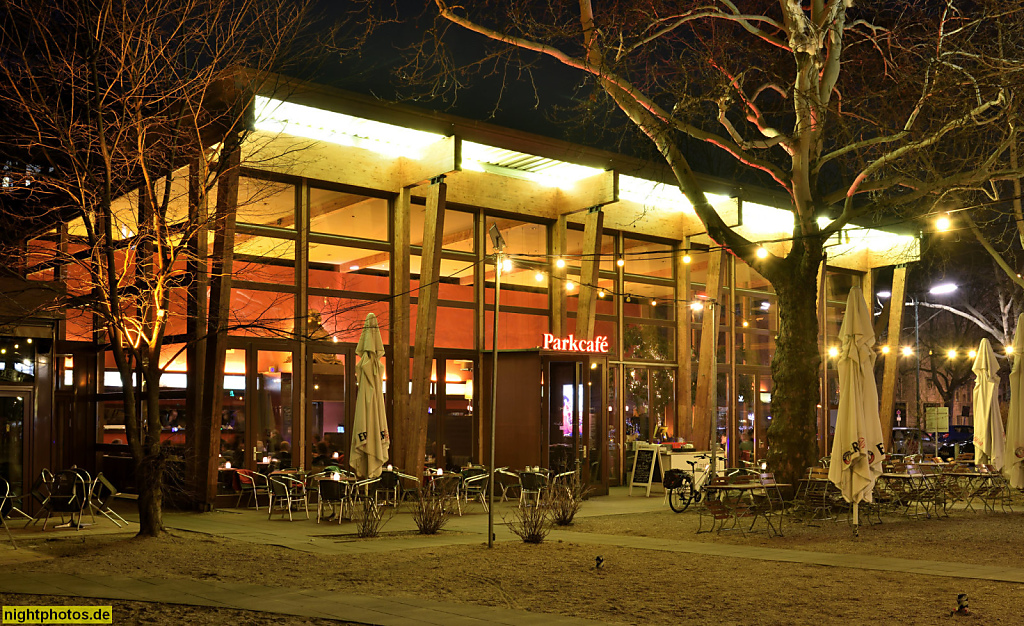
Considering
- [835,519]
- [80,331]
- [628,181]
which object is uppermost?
[628,181]

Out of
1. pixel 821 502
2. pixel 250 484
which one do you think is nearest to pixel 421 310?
pixel 250 484

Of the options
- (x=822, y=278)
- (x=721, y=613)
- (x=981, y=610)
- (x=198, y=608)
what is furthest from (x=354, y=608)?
(x=822, y=278)

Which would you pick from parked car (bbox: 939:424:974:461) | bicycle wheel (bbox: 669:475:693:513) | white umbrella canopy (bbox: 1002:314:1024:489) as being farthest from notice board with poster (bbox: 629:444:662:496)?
parked car (bbox: 939:424:974:461)

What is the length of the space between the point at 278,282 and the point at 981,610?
41.3 feet

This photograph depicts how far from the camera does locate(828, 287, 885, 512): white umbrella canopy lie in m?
12.9

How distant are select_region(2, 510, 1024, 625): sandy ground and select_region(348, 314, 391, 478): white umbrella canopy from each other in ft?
6.47

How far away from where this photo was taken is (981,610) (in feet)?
24.1

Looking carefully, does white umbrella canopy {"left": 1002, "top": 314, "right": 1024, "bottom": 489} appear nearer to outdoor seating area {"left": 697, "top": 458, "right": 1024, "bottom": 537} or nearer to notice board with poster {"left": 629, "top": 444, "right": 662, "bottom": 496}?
outdoor seating area {"left": 697, "top": 458, "right": 1024, "bottom": 537}

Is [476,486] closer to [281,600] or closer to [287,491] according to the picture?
[287,491]

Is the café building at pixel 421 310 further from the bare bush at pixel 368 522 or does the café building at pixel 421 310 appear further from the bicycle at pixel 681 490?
the bare bush at pixel 368 522

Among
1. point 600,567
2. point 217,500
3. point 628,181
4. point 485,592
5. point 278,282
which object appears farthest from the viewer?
point 628,181

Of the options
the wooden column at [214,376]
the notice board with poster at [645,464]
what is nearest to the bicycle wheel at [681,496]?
the notice board with poster at [645,464]

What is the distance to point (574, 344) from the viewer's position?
1847 centimetres

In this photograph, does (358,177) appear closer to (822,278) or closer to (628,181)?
(628,181)
